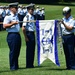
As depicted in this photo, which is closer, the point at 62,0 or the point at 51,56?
the point at 51,56

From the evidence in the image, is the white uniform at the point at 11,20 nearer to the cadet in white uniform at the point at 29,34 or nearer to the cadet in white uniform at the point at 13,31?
the cadet in white uniform at the point at 13,31

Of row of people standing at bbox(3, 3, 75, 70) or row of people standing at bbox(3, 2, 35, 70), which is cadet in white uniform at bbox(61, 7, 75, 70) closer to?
row of people standing at bbox(3, 3, 75, 70)

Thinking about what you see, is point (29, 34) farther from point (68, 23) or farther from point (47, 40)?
point (68, 23)

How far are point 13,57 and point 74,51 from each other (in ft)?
6.45

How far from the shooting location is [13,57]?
11.9m

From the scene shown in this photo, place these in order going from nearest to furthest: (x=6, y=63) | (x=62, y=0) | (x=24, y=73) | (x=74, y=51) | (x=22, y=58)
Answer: (x=24, y=73) → (x=74, y=51) → (x=6, y=63) → (x=22, y=58) → (x=62, y=0)

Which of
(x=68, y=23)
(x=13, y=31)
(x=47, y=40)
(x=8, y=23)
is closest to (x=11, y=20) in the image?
(x=8, y=23)

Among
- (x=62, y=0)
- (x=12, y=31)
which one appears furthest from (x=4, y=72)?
(x=62, y=0)

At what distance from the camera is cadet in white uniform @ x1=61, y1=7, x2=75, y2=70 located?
11.6m

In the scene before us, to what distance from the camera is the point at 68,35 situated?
38.7ft

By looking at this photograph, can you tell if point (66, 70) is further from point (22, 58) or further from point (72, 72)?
point (22, 58)

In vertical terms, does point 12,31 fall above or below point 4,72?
above

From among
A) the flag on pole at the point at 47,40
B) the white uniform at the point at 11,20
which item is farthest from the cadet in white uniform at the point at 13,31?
the flag on pole at the point at 47,40

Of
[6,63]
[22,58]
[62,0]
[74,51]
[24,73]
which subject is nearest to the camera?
[24,73]
